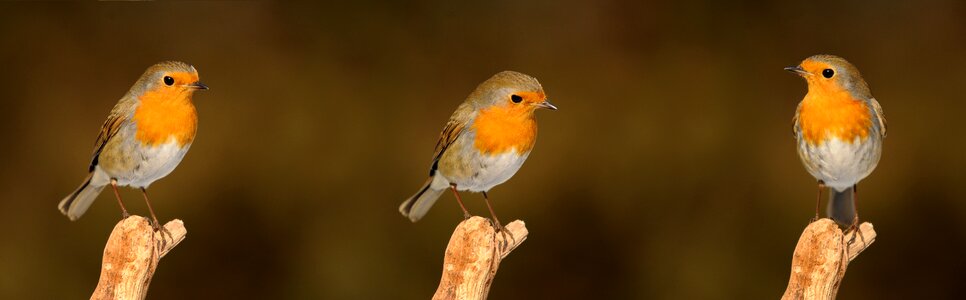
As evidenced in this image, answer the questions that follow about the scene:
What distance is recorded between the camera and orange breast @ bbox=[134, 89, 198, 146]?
4027mm

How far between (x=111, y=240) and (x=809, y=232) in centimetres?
198

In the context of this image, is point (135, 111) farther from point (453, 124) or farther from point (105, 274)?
point (453, 124)

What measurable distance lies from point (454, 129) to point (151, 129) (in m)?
0.92

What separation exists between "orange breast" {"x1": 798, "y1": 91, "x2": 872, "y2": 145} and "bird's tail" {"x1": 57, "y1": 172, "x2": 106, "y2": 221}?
2.22 m

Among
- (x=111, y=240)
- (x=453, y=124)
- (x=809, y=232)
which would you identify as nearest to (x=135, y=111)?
(x=111, y=240)

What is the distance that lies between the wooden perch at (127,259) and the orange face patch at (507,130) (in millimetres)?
1005

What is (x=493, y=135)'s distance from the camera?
402cm

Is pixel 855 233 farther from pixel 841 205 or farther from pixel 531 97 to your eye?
pixel 531 97

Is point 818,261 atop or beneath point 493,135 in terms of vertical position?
beneath

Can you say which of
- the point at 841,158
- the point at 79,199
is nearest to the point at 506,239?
the point at 841,158

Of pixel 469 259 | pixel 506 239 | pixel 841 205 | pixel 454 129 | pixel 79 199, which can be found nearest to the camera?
pixel 469 259

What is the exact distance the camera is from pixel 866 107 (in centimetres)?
414

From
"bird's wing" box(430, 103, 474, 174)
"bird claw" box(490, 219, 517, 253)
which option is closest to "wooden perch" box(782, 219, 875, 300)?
"bird claw" box(490, 219, 517, 253)

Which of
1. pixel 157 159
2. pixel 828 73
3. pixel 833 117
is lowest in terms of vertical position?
pixel 157 159
